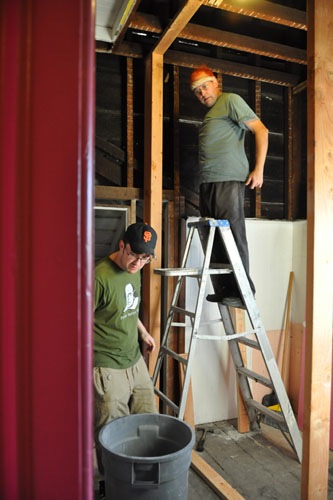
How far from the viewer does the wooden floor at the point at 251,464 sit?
228cm

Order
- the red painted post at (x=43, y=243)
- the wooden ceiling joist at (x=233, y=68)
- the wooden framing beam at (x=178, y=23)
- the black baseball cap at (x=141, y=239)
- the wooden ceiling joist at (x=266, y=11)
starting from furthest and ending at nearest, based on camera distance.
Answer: the wooden ceiling joist at (x=233, y=68) → the wooden ceiling joist at (x=266, y=11) → the wooden framing beam at (x=178, y=23) → the black baseball cap at (x=141, y=239) → the red painted post at (x=43, y=243)

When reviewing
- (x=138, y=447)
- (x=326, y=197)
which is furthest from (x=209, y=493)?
(x=326, y=197)

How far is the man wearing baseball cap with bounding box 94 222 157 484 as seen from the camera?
1.96m

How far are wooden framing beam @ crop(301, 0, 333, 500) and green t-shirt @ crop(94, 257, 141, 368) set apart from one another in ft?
3.15

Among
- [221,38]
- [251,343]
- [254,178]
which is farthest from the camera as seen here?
[221,38]

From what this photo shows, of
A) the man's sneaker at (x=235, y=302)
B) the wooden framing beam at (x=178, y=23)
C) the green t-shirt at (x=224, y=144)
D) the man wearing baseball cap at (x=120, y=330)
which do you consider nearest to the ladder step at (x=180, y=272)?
the man wearing baseball cap at (x=120, y=330)

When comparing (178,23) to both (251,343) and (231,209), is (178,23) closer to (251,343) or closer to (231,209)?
(231,209)

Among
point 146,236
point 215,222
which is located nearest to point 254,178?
point 215,222

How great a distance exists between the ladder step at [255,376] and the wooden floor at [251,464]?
56cm

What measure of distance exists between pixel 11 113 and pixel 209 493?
7.87ft

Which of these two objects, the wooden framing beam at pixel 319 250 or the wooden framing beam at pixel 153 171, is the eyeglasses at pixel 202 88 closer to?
the wooden framing beam at pixel 153 171

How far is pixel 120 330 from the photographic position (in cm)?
207

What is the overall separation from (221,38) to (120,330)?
2117 millimetres

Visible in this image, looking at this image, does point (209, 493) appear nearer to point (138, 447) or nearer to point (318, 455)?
point (138, 447)
